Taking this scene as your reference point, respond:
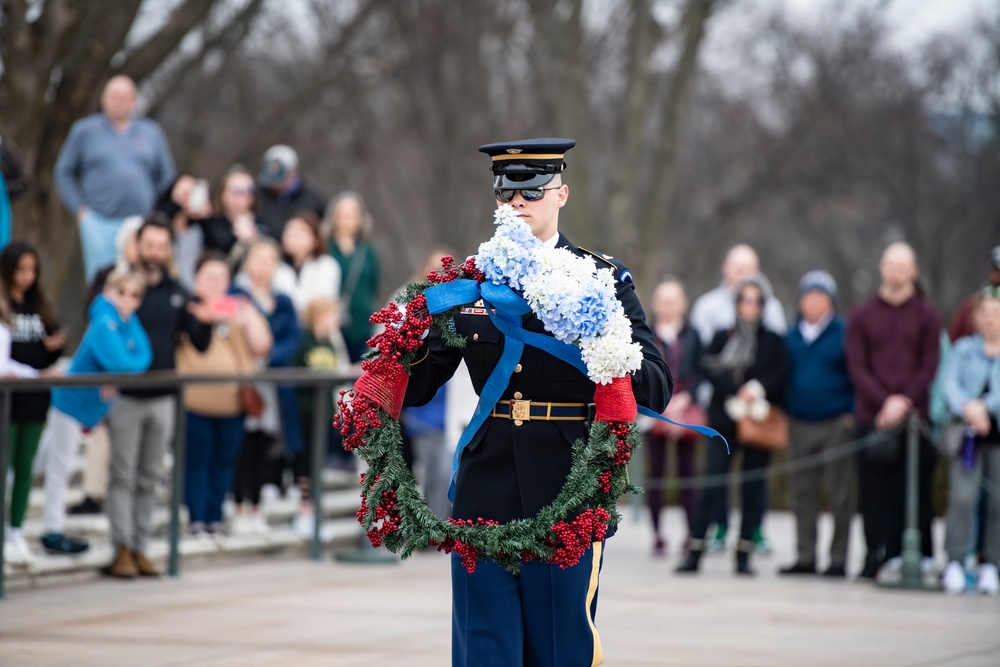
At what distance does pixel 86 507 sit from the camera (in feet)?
37.0

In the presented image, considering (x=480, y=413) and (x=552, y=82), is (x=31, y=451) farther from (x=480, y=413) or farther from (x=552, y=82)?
(x=552, y=82)

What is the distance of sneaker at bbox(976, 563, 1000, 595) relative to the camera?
1080 centimetres

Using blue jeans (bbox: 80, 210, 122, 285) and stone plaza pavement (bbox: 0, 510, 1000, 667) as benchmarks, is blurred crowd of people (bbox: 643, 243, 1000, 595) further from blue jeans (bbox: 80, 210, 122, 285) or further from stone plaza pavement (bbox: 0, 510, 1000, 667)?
blue jeans (bbox: 80, 210, 122, 285)

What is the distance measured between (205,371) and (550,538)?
6310 mm

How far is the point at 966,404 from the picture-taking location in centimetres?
1079

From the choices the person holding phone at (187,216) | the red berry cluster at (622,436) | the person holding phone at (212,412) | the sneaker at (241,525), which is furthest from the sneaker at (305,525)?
the red berry cluster at (622,436)

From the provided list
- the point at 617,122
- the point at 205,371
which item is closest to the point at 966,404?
the point at 205,371

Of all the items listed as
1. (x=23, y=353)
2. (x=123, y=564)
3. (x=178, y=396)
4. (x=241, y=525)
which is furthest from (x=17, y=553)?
(x=241, y=525)

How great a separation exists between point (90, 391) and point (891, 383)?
18.0ft

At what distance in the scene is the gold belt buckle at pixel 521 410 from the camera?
536cm

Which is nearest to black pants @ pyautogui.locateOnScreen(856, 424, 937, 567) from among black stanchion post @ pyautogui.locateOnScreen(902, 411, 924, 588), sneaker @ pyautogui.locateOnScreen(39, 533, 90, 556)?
black stanchion post @ pyautogui.locateOnScreen(902, 411, 924, 588)

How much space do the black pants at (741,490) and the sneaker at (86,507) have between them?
4307mm

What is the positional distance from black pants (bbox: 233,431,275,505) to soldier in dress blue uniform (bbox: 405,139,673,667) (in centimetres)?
652

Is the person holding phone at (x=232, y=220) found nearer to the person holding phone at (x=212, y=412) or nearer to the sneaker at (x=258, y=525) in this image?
the person holding phone at (x=212, y=412)
